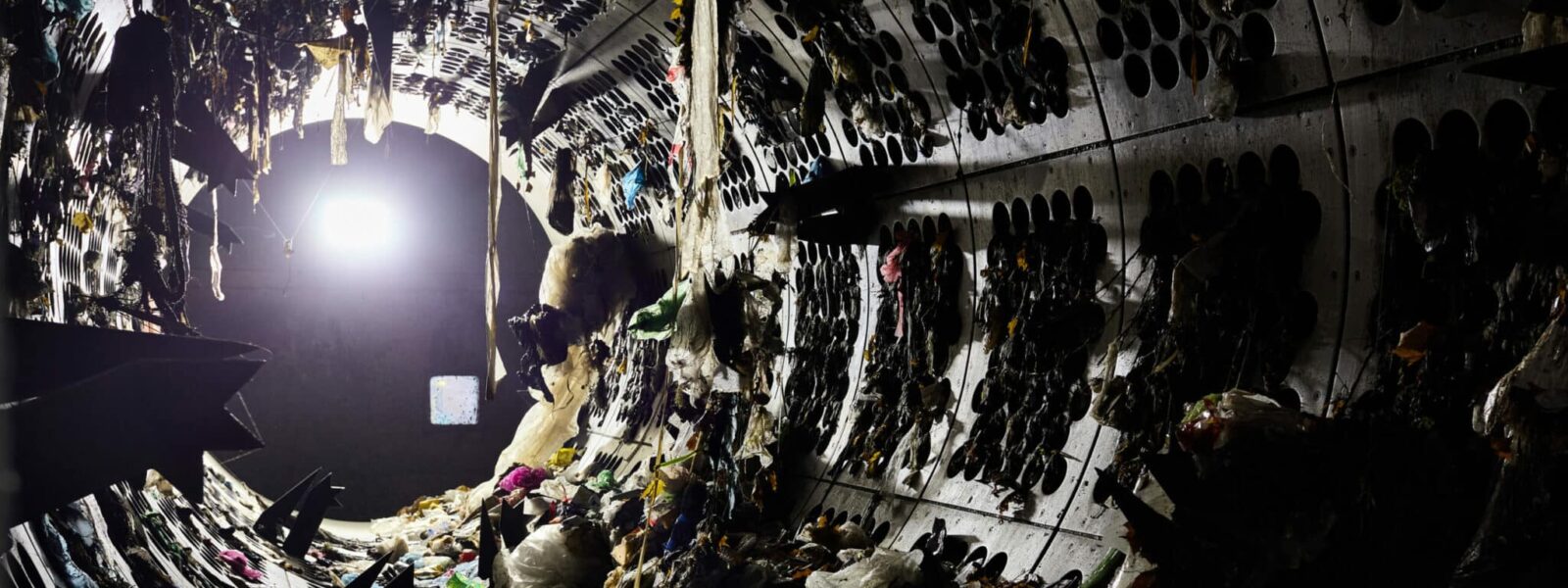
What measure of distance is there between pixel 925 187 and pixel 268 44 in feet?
13.1

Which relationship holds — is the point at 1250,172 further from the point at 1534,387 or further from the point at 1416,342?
the point at 1534,387

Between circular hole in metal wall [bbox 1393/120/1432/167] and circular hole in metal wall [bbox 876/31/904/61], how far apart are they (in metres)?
2.06

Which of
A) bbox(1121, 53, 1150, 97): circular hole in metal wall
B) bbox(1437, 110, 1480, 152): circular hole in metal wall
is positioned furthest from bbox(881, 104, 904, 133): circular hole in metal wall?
bbox(1437, 110, 1480, 152): circular hole in metal wall

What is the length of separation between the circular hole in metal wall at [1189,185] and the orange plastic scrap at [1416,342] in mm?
788

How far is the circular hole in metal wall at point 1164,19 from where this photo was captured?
2.72 meters

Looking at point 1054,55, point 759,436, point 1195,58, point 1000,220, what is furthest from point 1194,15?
point 759,436

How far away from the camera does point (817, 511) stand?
4.87 metres

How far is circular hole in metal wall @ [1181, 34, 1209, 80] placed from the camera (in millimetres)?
Answer: 2639

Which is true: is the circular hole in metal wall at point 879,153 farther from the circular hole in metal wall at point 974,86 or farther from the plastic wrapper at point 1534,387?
the plastic wrapper at point 1534,387

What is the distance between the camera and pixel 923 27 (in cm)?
374

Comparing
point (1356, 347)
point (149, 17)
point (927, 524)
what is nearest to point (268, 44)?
point (149, 17)

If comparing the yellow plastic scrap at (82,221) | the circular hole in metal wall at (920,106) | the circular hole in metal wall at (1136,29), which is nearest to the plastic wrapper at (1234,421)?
the circular hole in metal wall at (1136,29)

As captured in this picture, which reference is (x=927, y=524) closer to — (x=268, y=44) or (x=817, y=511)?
(x=817, y=511)

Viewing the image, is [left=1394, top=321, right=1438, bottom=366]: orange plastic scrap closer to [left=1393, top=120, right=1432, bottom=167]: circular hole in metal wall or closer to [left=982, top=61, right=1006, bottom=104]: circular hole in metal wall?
[left=1393, top=120, right=1432, bottom=167]: circular hole in metal wall
